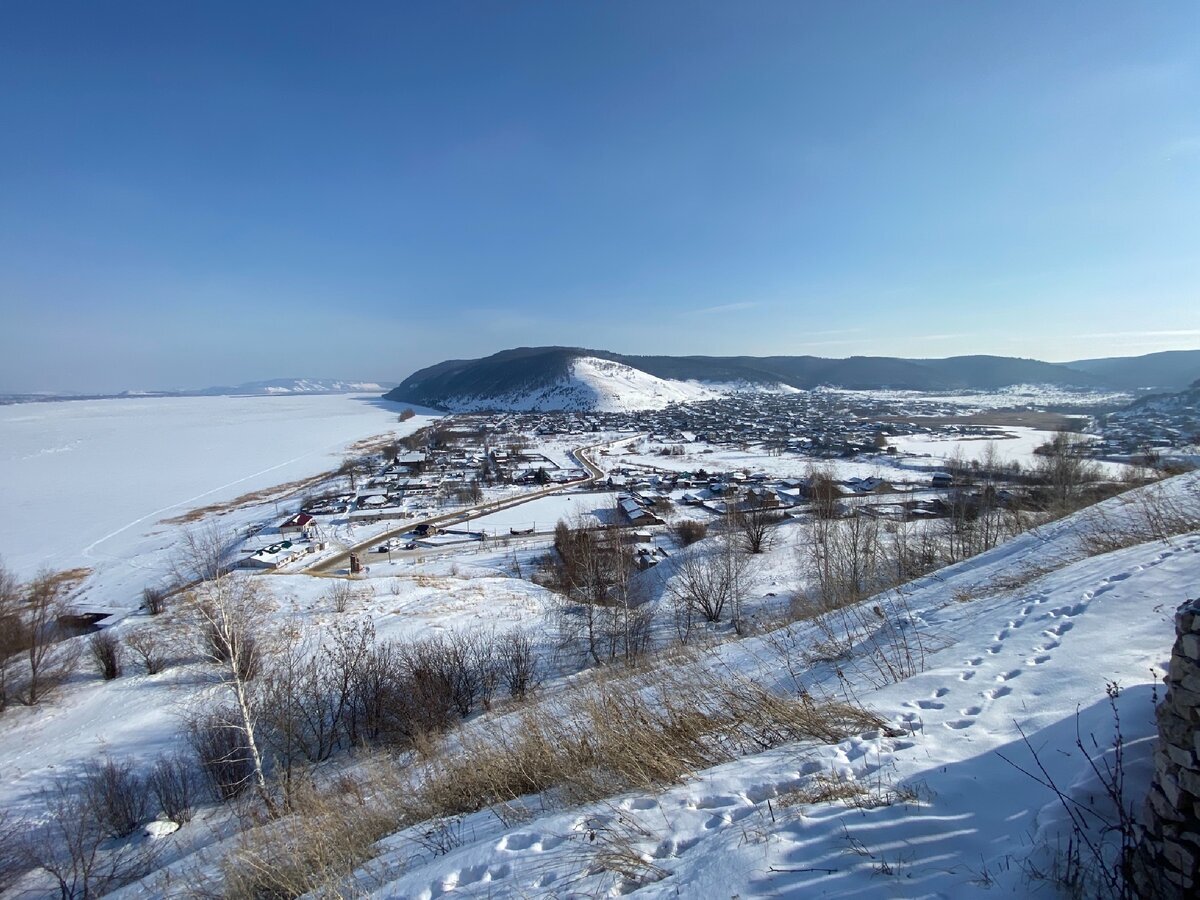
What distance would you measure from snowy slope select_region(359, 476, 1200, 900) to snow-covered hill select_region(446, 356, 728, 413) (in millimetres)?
122364

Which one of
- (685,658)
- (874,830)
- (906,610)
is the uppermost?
(874,830)

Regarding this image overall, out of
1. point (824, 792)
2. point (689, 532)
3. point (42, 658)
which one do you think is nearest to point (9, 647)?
point (42, 658)

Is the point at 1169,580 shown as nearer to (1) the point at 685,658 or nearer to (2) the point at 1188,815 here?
(2) the point at 1188,815

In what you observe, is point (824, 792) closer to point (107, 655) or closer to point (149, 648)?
point (149, 648)

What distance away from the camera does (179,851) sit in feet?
25.8

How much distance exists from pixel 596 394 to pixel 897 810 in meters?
135

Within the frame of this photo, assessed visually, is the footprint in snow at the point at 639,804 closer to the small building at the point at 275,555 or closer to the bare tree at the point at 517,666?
the bare tree at the point at 517,666

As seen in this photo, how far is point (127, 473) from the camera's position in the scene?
176 feet

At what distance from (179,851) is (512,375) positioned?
162142mm

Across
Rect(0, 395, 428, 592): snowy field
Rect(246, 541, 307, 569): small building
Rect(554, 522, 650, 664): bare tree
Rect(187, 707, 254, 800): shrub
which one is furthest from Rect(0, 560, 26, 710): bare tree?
Rect(554, 522, 650, 664): bare tree

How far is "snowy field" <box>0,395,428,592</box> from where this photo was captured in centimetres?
3195

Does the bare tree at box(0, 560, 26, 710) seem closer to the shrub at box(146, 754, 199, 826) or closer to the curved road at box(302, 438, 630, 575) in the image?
the shrub at box(146, 754, 199, 826)

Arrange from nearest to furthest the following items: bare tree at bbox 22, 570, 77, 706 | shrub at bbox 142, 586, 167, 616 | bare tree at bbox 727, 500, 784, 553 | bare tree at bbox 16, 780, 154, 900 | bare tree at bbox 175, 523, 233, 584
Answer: bare tree at bbox 16, 780, 154, 900
bare tree at bbox 22, 570, 77, 706
shrub at bbox 142, 586, 167, 616
bare tree at bbox 175, 523, 233, 584
bare tree at bbox 727, 500, 784, 553

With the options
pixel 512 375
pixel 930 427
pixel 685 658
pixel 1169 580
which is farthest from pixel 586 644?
pixel 512 375
